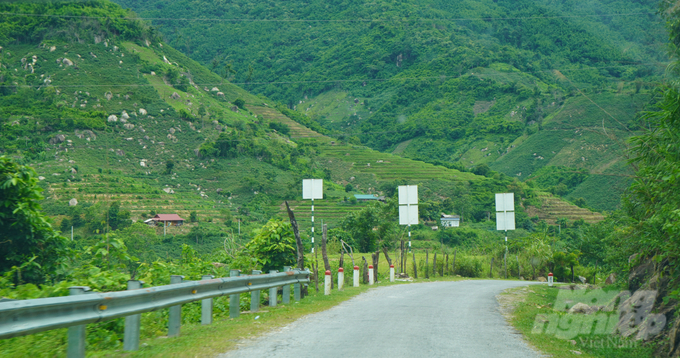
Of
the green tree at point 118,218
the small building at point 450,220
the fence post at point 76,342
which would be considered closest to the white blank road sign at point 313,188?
the fence post at point 76,342

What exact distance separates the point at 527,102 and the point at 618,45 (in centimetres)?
7130

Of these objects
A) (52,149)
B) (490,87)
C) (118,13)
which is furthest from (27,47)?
(490,87)

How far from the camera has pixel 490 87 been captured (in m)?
168

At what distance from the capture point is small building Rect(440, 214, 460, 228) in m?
81.5

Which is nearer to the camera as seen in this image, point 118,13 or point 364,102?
point 118,13

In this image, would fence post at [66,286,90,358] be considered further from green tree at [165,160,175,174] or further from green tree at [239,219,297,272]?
green tree at [165,160,175,174]

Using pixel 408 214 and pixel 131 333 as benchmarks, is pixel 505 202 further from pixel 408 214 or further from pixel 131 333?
pixel 131 333

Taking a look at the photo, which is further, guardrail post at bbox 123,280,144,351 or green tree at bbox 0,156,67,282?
green tree at bbox 0,156,67,282

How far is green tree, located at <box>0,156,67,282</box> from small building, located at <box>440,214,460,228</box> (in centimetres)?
7352

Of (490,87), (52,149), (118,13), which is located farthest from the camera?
(490,87)

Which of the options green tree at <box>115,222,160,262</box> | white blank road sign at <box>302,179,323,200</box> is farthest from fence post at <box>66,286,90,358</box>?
green tree at <box>115,222,160,262</box>

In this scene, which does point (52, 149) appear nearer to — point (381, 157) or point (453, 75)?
point (381, 157)

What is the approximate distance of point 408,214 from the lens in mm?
29906

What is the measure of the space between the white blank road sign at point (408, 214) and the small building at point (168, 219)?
140ft
